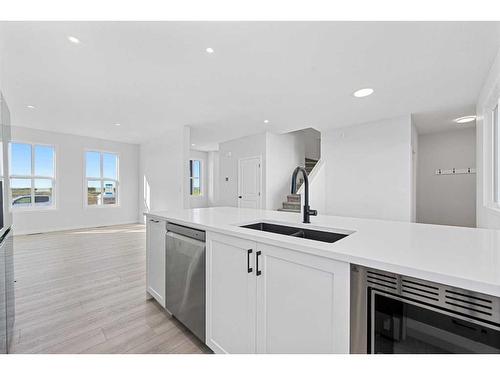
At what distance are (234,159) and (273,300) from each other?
572cm

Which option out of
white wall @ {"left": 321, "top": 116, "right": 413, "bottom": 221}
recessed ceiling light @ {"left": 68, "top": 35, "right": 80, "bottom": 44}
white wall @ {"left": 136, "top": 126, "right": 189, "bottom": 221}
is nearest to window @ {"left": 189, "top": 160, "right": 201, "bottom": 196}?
white wall @ {"left": 136, "top": 126, "right": 189, "bottom": 221}

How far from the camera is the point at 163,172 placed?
5953mm

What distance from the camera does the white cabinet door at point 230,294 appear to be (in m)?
1.22

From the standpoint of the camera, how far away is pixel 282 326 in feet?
3.56

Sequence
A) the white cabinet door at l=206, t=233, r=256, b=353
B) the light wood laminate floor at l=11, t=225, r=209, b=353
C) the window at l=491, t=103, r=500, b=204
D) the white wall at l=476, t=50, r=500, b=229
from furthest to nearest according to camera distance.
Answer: the window at l=491, t=103, r=500, b=204 → the white wall at l=476, t=50, r=500, b=229 → the light wood laminate floor at l=11, t=225, r=209, b=353 → the white cabinet door at l=206, t=233, r=256, b=353

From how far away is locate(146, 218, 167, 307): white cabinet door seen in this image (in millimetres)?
1970

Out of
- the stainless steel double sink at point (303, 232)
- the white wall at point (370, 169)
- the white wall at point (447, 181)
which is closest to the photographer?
the stainless steel double sink at point (303, 232)

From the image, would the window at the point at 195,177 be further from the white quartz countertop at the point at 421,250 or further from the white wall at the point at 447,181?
the white quartz countertop at the point at 421,250

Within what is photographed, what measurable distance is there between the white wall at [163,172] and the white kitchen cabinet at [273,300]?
4.09 metres

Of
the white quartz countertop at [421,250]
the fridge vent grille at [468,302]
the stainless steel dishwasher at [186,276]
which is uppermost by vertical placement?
the white quartz countertop at [421,250]

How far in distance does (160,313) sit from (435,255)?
6.66 ft

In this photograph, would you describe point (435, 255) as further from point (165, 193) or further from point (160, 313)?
point (165, 193)

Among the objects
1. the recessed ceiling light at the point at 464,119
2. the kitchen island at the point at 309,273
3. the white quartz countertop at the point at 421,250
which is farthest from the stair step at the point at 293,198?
the white quartz countertop at the point at 421,250

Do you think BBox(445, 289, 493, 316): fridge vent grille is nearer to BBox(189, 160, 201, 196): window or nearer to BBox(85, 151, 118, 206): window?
BBox(85, 151, 118, 206): window
